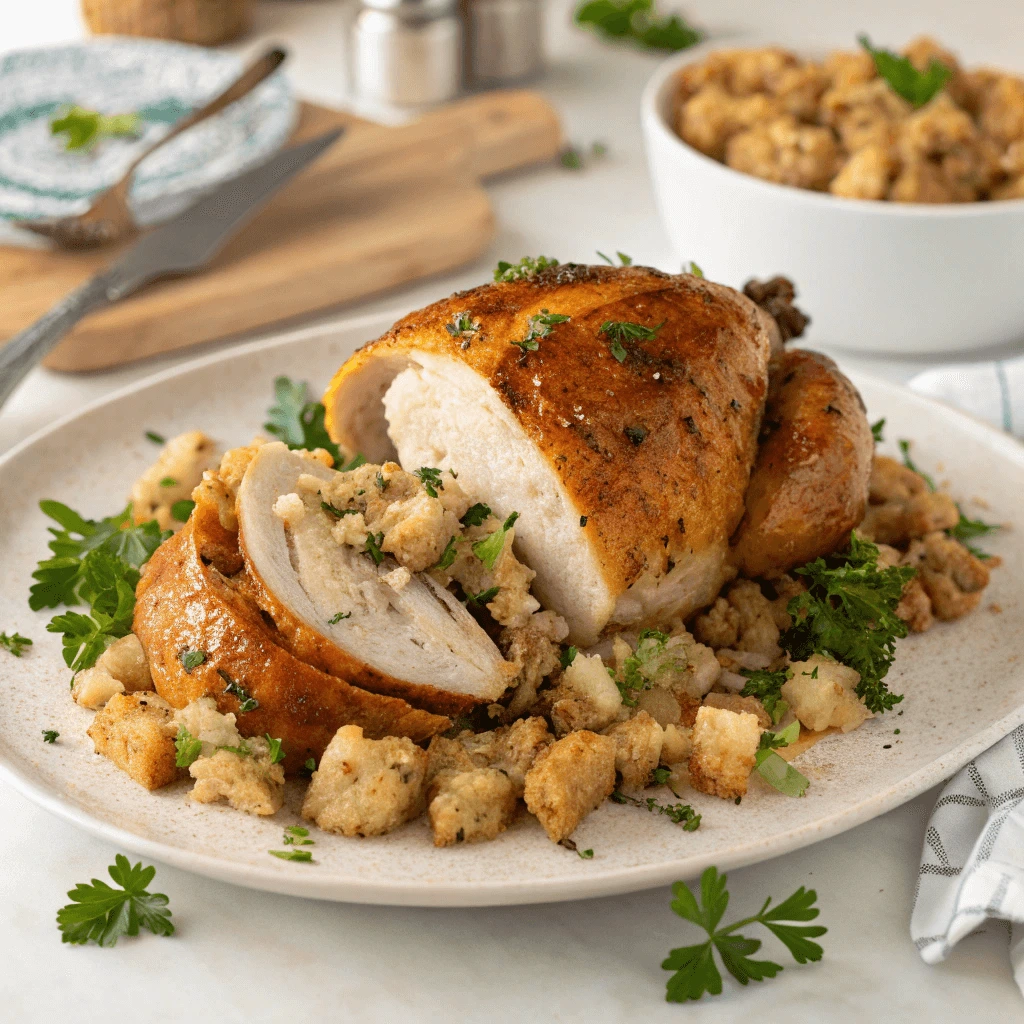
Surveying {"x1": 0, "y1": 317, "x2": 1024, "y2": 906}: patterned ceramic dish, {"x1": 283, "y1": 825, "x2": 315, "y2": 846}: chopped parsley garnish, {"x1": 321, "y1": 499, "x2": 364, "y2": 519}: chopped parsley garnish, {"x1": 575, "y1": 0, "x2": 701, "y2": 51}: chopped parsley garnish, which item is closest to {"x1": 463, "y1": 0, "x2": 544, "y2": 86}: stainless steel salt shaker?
{"x1": 575, "y1": 0, "x2": 701, "y2": 51}: chopped parsley garnish

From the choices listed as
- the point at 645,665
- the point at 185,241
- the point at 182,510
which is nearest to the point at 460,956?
the point at 645,665

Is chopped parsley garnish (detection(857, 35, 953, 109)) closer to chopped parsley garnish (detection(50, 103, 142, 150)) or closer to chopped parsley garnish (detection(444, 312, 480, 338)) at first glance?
chopped parsley garnish (detection(444, 312, 480, 338))

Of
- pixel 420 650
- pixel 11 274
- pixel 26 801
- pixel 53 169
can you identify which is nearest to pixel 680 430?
pixel 420 650

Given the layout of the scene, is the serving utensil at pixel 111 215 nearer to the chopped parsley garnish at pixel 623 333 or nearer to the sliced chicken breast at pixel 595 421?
the sliced chicken breast at pixel 595 421

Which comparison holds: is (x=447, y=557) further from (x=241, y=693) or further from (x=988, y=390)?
(x=988, y=390)

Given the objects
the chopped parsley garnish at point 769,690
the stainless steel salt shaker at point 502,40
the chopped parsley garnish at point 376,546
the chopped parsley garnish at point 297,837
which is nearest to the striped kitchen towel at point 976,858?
the chopped parsley garnish at point 769,690

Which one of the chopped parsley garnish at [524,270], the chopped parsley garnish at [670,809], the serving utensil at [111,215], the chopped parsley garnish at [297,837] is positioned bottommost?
the serving utensil at [111,215]

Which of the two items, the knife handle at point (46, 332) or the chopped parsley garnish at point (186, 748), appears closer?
the chopped parsley garnish at point (186, 748)
